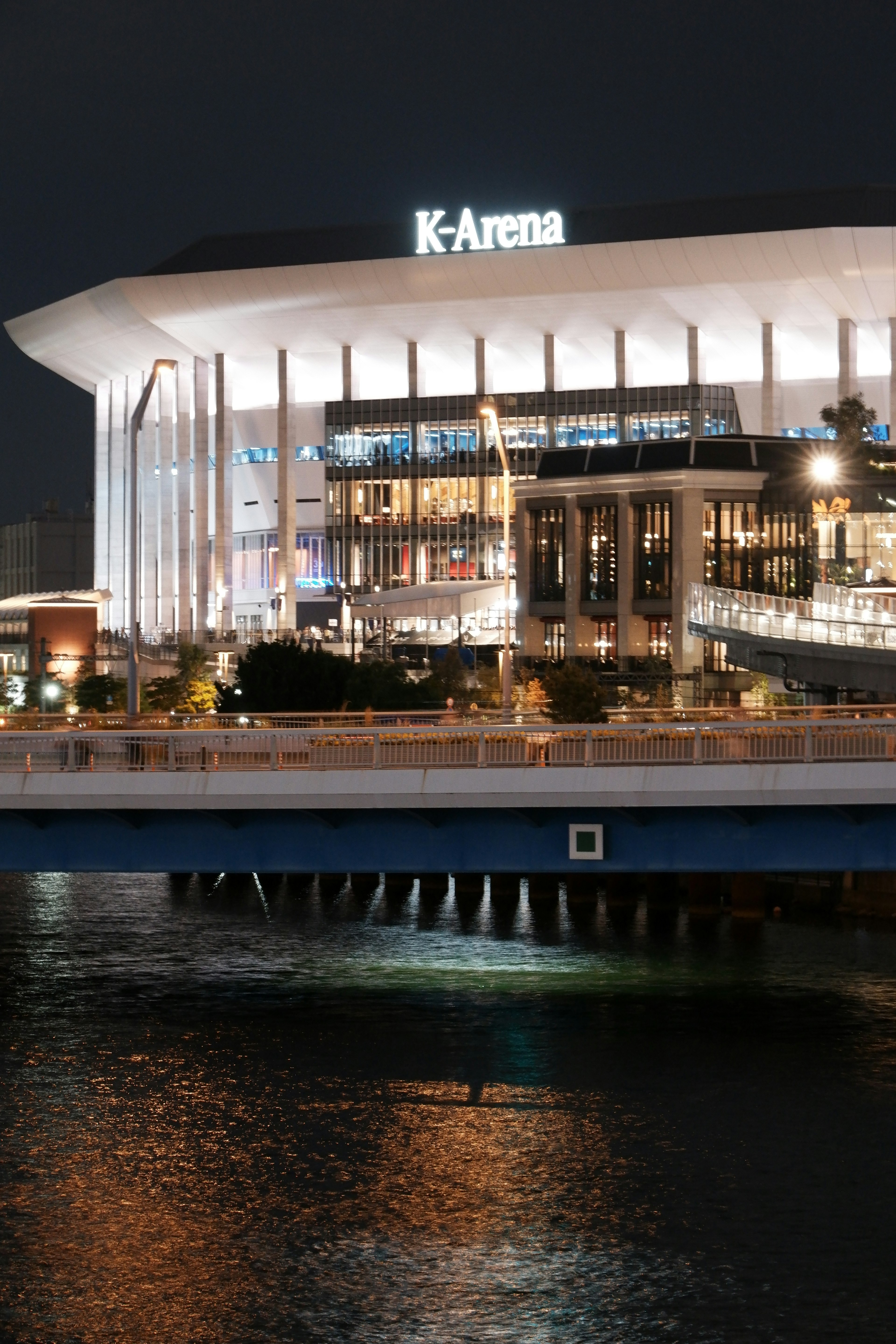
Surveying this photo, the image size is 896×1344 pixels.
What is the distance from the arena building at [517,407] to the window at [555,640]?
0.15 metres

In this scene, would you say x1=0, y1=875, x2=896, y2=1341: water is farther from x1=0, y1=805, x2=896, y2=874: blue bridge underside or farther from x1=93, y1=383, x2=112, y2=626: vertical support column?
x1=93, y1=383, x2=112, y2=626: vertical support column

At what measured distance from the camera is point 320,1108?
105ft

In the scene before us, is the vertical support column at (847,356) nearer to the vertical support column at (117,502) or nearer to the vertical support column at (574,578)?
the vertical support column at (574,578)

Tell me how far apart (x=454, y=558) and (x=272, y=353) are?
2109 cm

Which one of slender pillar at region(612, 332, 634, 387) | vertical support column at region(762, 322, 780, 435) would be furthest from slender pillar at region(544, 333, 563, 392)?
vertical support column at region(762, 322, 780, 435)

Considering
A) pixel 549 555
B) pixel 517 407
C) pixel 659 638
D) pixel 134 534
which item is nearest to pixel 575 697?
pixel 134 534

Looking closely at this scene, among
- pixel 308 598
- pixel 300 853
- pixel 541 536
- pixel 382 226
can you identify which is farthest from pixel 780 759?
pixel 308 598

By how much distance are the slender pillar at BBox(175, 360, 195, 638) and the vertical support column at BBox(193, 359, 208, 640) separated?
4.59 metres

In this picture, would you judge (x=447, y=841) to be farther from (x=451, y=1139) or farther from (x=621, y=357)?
(x=621, y=357)

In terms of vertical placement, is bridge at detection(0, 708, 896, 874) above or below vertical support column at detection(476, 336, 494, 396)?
below

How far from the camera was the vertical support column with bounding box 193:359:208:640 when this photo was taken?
14200cm

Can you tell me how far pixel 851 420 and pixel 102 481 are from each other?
83297 mm

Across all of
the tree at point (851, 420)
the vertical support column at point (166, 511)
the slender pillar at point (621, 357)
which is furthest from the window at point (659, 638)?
the vertical support column at point (166, 511)

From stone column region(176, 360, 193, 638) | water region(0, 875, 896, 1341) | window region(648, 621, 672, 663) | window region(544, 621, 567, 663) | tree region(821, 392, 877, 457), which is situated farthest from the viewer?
stone column region(176, 360, 193, 638)
